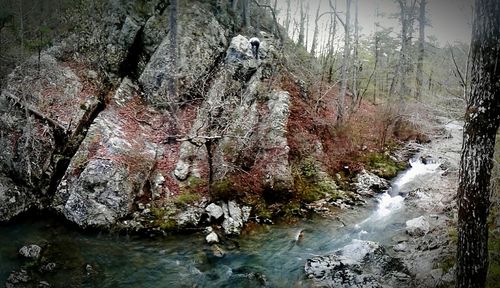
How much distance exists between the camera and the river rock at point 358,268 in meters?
9.04

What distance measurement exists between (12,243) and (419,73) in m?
22.8

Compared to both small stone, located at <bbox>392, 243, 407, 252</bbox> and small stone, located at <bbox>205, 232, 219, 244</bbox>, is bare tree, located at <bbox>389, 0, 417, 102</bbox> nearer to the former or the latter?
small stone, located at <bbox>392, 243, 407, 252</bbox>

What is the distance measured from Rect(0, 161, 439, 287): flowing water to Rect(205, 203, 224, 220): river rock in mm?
920

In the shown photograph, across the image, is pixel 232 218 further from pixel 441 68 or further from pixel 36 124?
pixel 441 68

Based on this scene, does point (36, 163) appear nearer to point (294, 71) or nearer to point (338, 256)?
point (338, 256)

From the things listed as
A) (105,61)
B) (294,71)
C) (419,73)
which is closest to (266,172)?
(294,71)

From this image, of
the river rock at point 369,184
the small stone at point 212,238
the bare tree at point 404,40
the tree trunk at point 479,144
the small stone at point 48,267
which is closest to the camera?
the tree trunk at point 479,144

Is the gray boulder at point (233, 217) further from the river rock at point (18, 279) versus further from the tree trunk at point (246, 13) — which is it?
the tree trunk at point (246, 13)

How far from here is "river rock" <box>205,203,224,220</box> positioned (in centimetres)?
1246

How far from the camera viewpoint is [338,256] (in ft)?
33.5

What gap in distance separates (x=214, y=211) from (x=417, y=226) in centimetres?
684

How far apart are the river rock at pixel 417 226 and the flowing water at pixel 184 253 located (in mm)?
373

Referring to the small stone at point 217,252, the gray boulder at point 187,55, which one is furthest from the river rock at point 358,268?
the gray boulder at point 187,55

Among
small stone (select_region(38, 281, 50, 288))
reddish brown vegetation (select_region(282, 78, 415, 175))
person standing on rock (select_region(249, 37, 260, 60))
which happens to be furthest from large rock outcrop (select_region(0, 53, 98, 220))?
reddish brown vegetation (select_region(282, 78, 415, 175))
